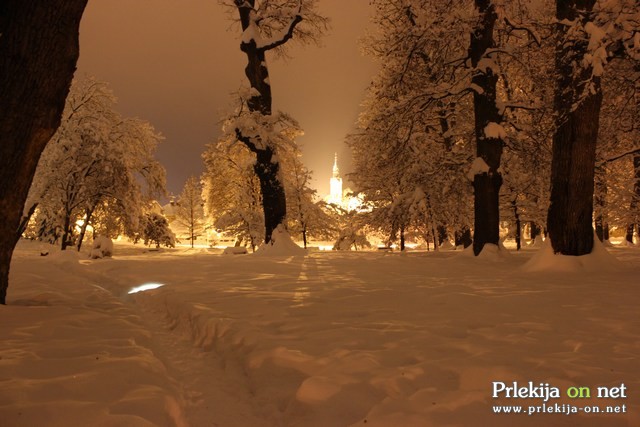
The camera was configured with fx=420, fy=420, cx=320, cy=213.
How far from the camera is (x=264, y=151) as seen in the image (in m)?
14.6

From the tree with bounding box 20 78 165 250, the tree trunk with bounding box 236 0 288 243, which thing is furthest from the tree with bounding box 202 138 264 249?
the tree trunk with bounding box 236 0 288 243

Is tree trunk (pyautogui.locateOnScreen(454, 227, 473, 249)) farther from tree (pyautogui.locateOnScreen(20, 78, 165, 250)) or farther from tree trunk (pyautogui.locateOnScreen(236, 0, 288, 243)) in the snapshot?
tree (pyautogui.locateOnScreen(20, 78, 165, 250))

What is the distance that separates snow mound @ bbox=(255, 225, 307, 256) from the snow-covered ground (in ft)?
23.8

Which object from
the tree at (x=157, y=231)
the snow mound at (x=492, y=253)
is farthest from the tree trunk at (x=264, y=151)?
the tree at (x=157, y=231)

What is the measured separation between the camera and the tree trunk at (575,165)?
8.35 meters

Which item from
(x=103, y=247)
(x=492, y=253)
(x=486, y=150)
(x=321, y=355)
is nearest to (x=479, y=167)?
(x=486, y=150)

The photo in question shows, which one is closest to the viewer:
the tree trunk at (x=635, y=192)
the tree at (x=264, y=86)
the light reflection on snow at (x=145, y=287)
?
the light reflection on snow at (x=145, y=287)

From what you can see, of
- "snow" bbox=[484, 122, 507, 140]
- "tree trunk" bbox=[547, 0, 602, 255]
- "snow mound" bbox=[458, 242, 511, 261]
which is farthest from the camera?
"snow" bbox=[484, 122, 507, 140]

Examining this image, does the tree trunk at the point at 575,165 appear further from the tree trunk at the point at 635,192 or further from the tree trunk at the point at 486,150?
the tree trunk at the point at 635,192

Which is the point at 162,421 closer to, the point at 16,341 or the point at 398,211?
the point at 16,341

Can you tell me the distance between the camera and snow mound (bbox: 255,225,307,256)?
14444mm

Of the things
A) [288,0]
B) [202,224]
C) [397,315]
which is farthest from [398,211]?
[202,224]

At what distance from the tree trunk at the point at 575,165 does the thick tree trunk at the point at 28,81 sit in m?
8.52

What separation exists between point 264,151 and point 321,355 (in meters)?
11.6
